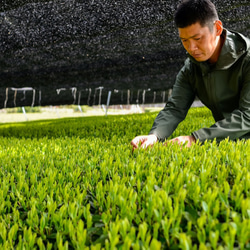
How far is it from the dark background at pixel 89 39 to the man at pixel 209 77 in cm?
292

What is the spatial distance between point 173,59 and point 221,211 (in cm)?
901

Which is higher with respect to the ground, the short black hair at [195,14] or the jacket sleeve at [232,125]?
the short black hair at [195,14]

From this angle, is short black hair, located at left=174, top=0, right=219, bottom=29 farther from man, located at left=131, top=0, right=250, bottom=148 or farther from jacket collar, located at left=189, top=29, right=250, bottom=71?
jacket collar, located at left=189, top=29, right=250, bottom=71

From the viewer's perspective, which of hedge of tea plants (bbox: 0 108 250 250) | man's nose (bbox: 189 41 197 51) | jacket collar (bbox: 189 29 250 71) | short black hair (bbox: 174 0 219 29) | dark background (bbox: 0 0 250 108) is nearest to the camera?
hedge of tea plants (bbox: 0 108 250 250)

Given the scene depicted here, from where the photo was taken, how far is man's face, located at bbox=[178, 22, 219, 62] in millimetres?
1939

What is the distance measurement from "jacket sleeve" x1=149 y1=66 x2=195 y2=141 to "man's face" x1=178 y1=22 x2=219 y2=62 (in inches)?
20.5

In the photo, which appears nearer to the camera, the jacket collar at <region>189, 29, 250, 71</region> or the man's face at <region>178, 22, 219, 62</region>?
the man's face at <region>178, 22, 219, 62</region>

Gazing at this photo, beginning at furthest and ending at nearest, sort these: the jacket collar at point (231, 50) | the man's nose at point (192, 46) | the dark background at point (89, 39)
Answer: the dark background at point (89, 39), the jacket collar at point (231, 50), the man's nose at point (192, 46)

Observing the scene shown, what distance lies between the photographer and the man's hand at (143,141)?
205cm

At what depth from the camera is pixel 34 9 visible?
5.01m

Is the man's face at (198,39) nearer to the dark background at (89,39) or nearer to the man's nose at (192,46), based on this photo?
the man's nose at (192,46)

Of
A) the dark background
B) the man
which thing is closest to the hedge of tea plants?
the man

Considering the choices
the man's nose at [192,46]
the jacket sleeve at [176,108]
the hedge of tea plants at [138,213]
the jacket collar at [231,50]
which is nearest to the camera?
the hedge of tea plants at [138,213]

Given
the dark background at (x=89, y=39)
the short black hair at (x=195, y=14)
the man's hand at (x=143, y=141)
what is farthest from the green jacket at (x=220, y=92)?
the dark background at (x=89, y=39)
